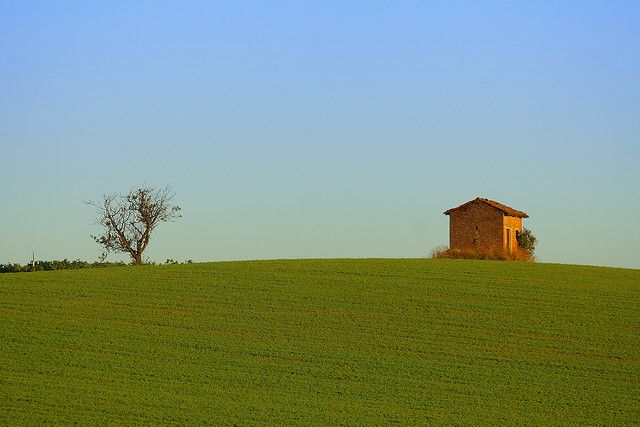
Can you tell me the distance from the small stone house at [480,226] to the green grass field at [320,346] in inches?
332

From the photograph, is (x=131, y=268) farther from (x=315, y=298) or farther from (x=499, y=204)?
(x=499, y=204)

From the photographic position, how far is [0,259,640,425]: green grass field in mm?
19453

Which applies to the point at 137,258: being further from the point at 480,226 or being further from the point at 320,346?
the point at 320,346

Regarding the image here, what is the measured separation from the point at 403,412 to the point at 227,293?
38.0 ft

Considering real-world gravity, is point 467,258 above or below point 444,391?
above

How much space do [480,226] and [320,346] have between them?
67.3 feet

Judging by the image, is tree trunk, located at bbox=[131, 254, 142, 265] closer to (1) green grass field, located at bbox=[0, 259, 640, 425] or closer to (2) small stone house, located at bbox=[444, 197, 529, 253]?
(1) green grass field, located at bbox=[0, 259, 640, 425]

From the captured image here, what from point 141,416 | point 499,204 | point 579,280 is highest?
point 499,204

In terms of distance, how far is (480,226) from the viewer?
4303 centimetres

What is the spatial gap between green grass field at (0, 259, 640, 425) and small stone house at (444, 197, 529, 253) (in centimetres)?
843

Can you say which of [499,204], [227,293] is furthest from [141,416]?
[499,204]

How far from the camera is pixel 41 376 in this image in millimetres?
21359

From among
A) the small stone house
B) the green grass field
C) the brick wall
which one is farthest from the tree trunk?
the brick wall

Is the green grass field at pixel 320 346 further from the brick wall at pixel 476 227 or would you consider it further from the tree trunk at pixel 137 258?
the tree trunk at pixel 137 258
